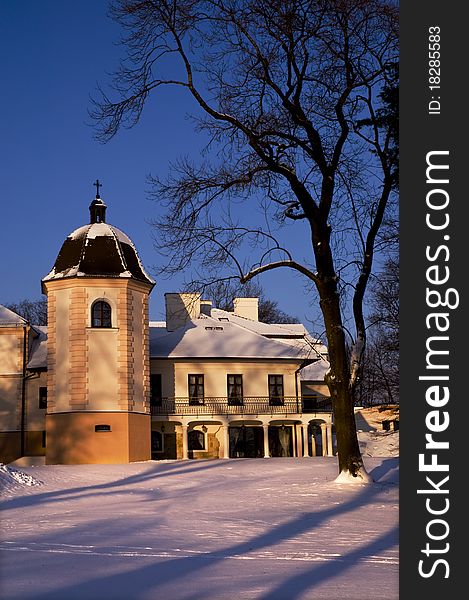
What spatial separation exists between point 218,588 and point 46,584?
1749mm

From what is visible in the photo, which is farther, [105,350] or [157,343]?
[157,343]

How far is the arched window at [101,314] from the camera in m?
31.6

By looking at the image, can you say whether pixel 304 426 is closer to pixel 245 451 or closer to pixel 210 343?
pixel 245 451

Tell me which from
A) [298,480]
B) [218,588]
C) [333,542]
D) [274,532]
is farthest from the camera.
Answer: [298,480]

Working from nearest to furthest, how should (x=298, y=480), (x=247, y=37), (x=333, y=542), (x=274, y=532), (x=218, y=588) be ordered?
(x=218, y=588) → (x=333, y=542) → (x=274, y=532) → (x=247, y=37) → (x=298, y=480)

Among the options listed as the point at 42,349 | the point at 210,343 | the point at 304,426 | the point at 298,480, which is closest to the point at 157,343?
the point at 210,343

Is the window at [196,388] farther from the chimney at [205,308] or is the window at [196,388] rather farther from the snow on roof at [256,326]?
the chimney at [205,308]

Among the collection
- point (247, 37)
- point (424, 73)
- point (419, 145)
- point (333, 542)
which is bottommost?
point (333, 542)

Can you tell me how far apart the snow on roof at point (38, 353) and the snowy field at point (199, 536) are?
14771 millimetres

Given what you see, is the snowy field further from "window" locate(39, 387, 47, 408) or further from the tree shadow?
"window" locate(39, 387, 47, 408)

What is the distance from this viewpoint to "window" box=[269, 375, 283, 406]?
3825 centimetres

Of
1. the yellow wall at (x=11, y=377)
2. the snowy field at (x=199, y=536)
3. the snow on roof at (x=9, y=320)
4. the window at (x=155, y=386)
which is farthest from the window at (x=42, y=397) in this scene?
the snowy field at (x=199, y=536)

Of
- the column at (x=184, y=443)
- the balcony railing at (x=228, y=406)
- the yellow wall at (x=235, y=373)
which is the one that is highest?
the yellow wall at (x=235, y=373)

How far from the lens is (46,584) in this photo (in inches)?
338
